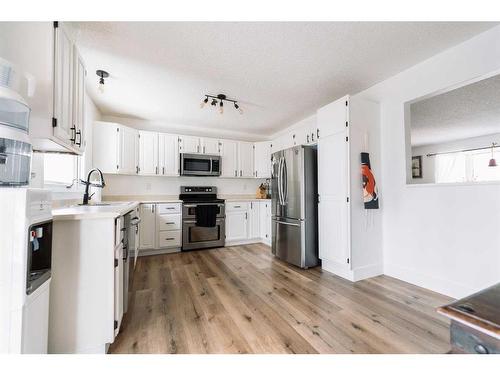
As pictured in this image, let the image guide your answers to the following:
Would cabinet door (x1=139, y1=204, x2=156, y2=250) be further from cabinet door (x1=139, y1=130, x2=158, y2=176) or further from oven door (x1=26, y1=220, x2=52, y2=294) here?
oven door (x1=26, y1=220, x2=52, y2=294)

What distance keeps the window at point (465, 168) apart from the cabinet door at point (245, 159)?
16.9 feet

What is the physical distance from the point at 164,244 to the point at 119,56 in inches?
109

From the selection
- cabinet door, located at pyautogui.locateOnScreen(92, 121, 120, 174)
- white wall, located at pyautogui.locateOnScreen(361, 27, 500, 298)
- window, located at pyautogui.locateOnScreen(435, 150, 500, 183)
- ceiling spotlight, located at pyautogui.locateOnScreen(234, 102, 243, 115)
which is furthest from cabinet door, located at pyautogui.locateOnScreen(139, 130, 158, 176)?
window, located at pyautogui.locateOnScreen(435, 150, 500, 183)

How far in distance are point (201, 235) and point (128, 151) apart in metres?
1.93

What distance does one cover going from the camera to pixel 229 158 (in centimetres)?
457

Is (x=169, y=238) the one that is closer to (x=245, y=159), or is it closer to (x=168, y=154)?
(x=168, y=154)

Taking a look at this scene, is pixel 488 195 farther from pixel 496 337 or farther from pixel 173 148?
pixel 173 148

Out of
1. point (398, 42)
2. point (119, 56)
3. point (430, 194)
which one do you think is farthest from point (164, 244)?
point (398, 42)

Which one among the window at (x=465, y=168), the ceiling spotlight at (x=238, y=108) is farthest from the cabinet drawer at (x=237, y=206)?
the window at (x=465, y=168)

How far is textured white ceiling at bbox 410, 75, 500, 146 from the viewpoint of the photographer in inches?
117

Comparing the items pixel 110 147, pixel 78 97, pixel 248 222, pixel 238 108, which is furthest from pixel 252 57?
pixel 248 222

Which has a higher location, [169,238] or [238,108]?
[238,108]

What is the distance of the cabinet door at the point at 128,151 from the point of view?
3539mm

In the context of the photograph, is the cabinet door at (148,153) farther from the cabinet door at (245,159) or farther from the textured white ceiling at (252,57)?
the cabinet door at (245,159)
